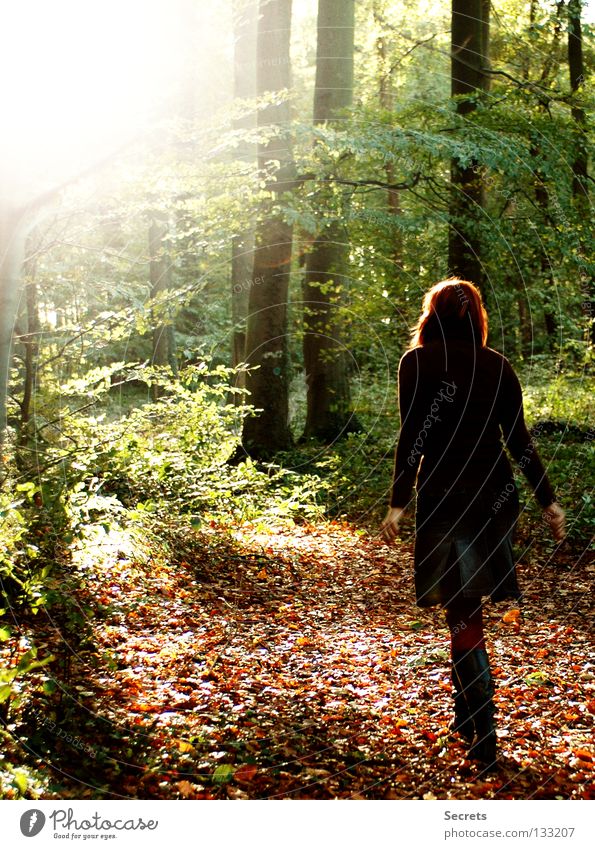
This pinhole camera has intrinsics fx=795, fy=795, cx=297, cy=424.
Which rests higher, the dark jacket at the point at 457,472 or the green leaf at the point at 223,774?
the dark jacket at the point at 457,472

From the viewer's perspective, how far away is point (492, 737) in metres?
4.16

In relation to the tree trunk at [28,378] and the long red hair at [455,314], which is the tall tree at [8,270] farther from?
the long red hair at [455,314]

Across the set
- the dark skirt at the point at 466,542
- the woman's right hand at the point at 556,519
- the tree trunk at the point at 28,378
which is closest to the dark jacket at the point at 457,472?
the dark skirt at the point at 466,542

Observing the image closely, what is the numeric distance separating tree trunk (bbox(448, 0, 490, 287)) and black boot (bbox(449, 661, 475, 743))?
7.58m

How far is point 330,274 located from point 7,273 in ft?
29.8

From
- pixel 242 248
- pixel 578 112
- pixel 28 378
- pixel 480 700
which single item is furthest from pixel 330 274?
pixel 480 700

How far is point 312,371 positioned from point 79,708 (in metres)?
9.45

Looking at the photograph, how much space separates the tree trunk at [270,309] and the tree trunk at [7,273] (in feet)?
22.4

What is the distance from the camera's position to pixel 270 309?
12.0 metres

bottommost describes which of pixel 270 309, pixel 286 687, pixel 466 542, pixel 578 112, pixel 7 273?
pixel 286 687

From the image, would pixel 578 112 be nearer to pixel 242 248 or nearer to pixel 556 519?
pixel 242 248

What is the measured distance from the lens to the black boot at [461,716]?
14.1ft

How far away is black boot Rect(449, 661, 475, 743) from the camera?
4.29m

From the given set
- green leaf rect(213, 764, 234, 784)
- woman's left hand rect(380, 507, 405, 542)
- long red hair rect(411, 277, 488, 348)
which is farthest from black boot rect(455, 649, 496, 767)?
long red hair rect(411, 277, 488, 348)
